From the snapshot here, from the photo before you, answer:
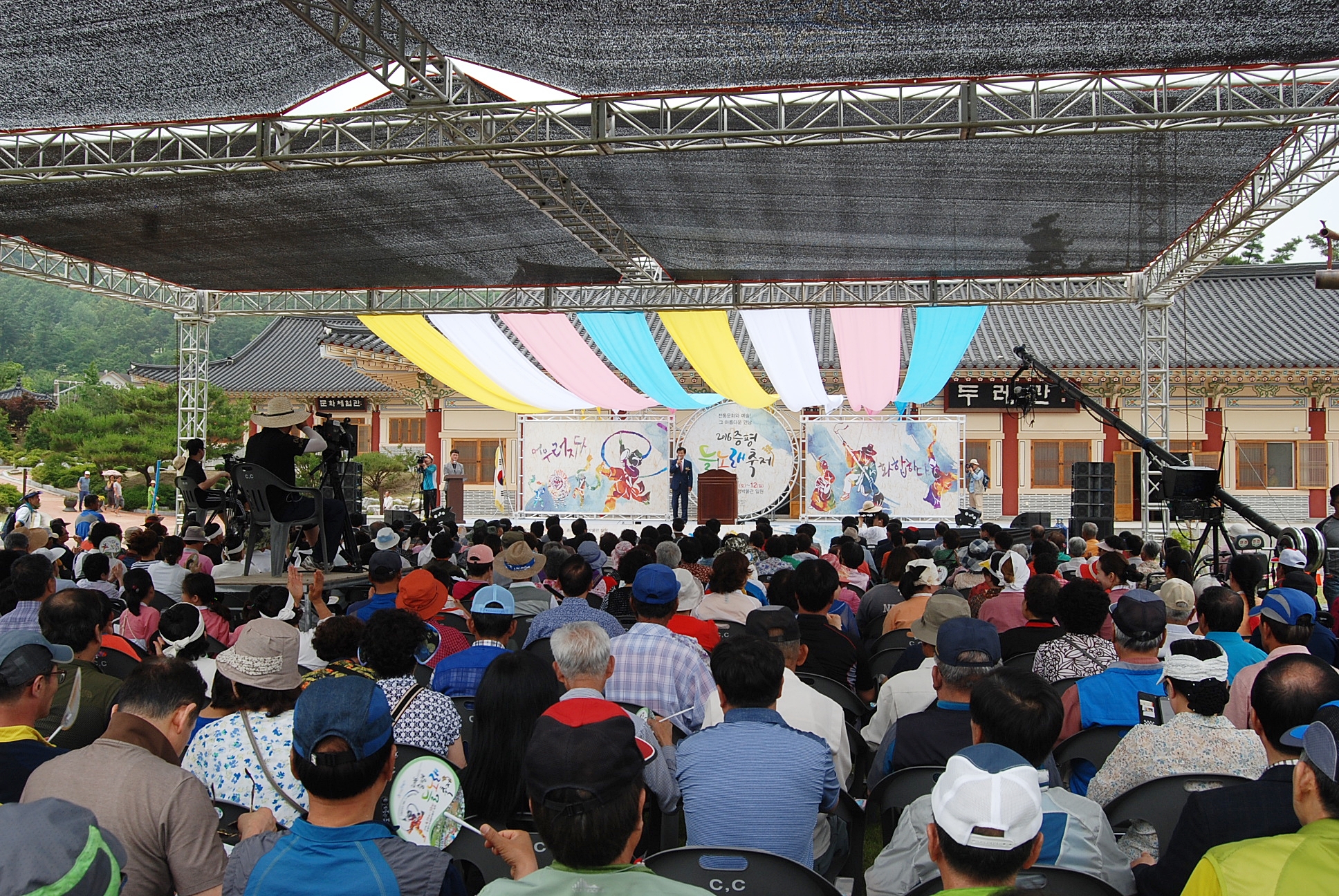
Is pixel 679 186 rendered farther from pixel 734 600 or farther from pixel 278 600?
pixel 278 600

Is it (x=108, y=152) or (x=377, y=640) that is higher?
(x=108, y=152)

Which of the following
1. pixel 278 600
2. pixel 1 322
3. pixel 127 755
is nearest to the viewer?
pixel 127 755

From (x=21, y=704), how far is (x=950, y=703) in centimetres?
203

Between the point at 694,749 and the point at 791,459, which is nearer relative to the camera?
the point at 694,749

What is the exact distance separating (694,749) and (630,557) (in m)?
2.74

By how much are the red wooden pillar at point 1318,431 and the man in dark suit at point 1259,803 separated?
17253 millimetres

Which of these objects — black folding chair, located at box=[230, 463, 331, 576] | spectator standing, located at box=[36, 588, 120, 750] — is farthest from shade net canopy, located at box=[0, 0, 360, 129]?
spectator standing, located at box=[36, 588, 120, 750]

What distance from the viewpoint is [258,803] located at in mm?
2115

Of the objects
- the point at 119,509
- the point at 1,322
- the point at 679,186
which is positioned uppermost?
the point at 1,322

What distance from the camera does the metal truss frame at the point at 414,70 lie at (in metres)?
4.87

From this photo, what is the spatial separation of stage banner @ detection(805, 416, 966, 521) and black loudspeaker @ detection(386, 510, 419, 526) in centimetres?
612

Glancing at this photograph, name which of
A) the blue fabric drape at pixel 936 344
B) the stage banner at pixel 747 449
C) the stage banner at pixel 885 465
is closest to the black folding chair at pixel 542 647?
the blue fabric drape at pixel 936 344

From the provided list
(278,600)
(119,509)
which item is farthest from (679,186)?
(119,509)

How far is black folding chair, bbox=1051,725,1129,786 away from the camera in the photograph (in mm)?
2709
